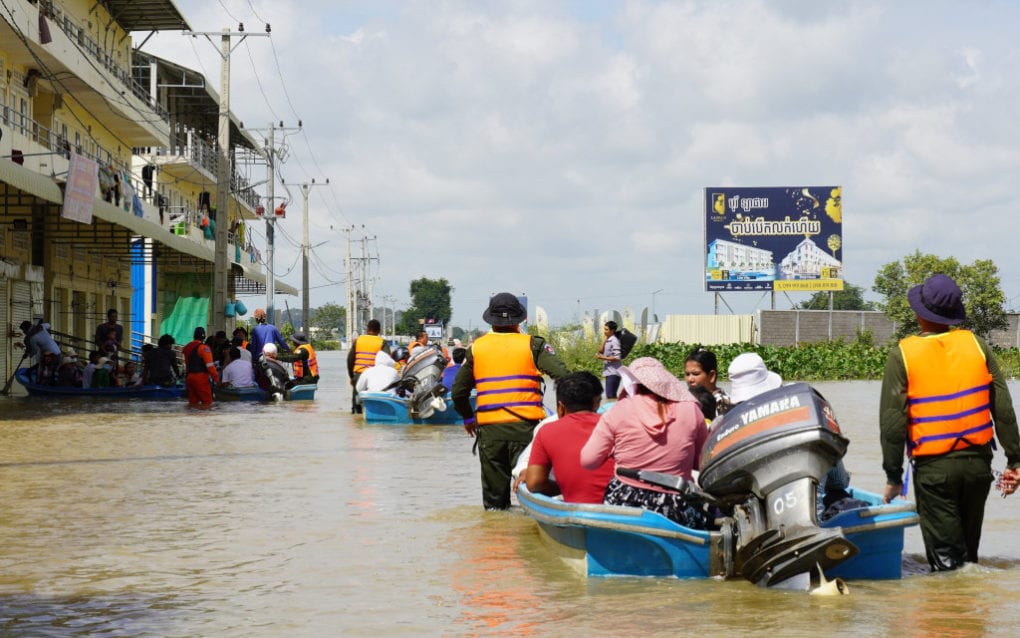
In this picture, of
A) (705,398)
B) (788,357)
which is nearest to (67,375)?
(705,398)

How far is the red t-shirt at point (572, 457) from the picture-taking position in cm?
908

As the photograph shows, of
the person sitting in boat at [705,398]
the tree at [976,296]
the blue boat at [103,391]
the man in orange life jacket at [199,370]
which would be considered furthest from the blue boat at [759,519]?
the tree at [976,296]

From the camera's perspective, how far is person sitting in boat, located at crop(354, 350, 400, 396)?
24859 mm

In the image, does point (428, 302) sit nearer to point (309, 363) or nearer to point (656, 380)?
point (309, 363)

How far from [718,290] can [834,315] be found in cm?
650

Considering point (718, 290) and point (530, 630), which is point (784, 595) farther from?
point (718, 290)

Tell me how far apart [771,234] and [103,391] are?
34.9 metres

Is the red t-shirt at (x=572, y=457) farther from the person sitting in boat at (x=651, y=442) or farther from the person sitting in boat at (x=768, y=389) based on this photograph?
the person sitting in boat at (x=768, y=389)

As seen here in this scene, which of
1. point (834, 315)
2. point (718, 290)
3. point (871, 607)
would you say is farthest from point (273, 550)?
point (834, 315)

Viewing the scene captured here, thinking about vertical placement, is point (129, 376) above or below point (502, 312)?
below

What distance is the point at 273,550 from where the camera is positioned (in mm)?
10359

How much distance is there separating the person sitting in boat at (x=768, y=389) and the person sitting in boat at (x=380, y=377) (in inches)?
624

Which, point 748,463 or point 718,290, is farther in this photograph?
point 718,290

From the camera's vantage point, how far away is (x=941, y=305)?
27.7ft
